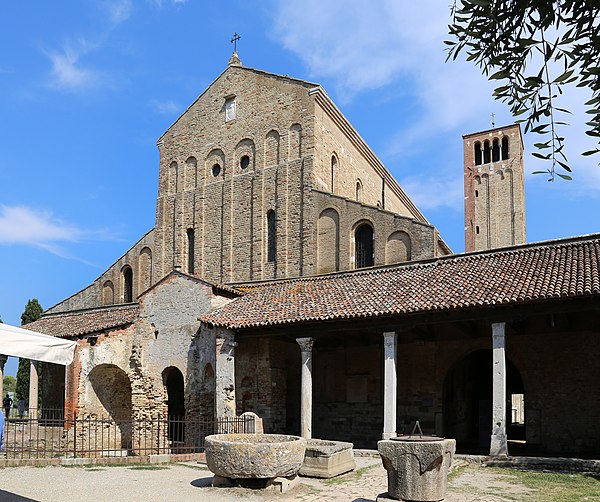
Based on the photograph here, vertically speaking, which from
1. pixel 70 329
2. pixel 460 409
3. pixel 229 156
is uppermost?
pixel 229 156

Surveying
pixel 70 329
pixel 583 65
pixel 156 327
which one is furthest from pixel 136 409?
pixel 583 65

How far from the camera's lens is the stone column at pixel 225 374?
59.5 ft

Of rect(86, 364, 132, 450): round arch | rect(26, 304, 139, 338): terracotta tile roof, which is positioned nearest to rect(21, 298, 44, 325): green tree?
rect(26, 304, 139, 338): terracotta tile roof

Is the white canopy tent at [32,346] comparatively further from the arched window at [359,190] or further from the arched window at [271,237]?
the arched window at [359,190]

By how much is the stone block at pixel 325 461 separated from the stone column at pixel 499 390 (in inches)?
152

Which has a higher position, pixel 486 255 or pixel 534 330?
pixel 486 255

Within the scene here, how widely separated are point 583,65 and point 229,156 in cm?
2179

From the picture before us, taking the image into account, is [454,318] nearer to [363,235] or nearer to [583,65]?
[363,235]

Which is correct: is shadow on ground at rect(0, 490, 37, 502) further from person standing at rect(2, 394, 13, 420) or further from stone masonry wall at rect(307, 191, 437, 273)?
stone masonry wall at rect(307, 191, 437, 273)

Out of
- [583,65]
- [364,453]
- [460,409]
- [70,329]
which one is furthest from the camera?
[70,329]

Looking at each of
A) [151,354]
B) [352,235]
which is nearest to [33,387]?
[151,354]

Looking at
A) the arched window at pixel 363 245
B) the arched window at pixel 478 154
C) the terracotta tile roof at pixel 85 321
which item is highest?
the arched window at pixel 478 154

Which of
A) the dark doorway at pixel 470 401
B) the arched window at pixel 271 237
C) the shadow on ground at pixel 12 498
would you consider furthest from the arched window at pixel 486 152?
the shadow on ground at pixel 12 498

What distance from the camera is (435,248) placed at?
66.9ft
